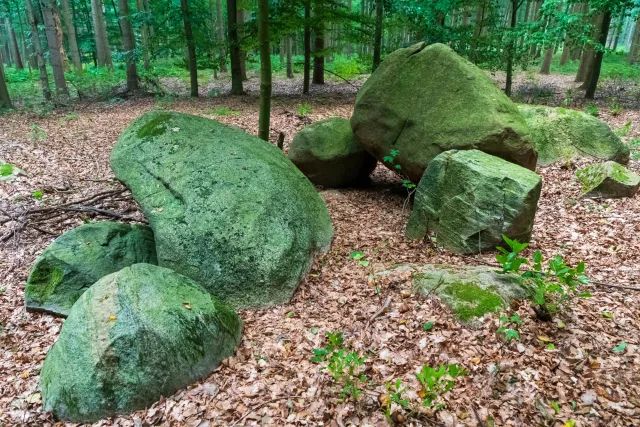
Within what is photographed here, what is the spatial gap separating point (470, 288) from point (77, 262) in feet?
13.6

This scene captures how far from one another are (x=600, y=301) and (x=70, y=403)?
4.46 meters

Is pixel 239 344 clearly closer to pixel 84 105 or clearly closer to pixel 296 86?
pixel 84 105

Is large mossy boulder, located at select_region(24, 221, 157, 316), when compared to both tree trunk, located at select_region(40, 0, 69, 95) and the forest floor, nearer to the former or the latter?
the forest floor

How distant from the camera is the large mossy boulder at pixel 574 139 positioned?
7.47 metres

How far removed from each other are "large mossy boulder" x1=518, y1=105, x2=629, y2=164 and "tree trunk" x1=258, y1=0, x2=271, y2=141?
16.3ft

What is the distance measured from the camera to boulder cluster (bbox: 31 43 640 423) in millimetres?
3061

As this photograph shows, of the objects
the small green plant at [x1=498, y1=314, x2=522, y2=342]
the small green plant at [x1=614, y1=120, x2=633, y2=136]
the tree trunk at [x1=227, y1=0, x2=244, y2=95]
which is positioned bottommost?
the small green plant at [x1=498, y1=314, x2=522, y2=342]

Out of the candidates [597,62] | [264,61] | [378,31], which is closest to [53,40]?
[264,61]

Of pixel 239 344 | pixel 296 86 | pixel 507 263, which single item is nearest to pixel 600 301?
pixel 507 263

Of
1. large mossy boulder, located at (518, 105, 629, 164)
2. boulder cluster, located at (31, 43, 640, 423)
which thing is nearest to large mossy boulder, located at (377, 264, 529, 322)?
boulder cluster, located at (31, 43, 640, 423)

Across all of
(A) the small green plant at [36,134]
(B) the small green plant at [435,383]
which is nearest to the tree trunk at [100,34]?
(A) the small green plant at [36,134]

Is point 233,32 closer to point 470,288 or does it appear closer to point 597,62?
point 597,62

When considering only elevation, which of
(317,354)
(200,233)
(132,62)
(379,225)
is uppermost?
(132,62)

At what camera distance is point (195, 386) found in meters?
3.16
